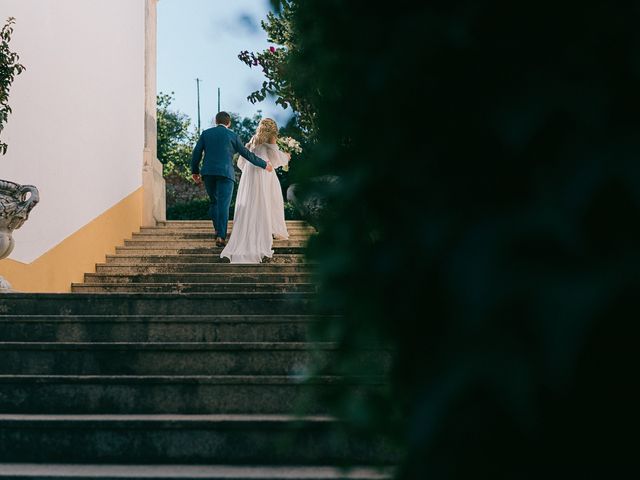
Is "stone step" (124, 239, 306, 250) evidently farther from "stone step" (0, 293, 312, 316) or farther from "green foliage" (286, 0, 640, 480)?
"green foliage" (286, 0, 640, 480)

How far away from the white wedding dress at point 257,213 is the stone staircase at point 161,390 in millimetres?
4137

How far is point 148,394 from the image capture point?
15.9ft

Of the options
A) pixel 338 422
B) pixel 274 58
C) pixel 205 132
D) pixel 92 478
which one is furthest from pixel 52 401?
pixel 205 132

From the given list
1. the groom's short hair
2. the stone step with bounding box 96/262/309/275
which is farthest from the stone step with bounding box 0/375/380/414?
the groom's short hair

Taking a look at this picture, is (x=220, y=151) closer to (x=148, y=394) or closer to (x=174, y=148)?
(x=148, y=394)

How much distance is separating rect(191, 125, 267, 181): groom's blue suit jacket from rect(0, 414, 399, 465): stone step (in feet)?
21.7

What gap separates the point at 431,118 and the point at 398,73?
87mm

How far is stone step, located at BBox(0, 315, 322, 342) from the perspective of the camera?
5625 mm

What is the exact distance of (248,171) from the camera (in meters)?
11.4

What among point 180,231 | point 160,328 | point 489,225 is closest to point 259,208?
point 180,231

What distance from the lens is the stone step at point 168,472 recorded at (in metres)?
4.04

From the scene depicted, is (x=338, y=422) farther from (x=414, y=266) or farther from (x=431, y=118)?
(x=431, y=118)

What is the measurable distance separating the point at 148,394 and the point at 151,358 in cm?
43

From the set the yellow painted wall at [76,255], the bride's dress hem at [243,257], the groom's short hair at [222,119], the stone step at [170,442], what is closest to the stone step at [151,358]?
the stone step at [170,442]
